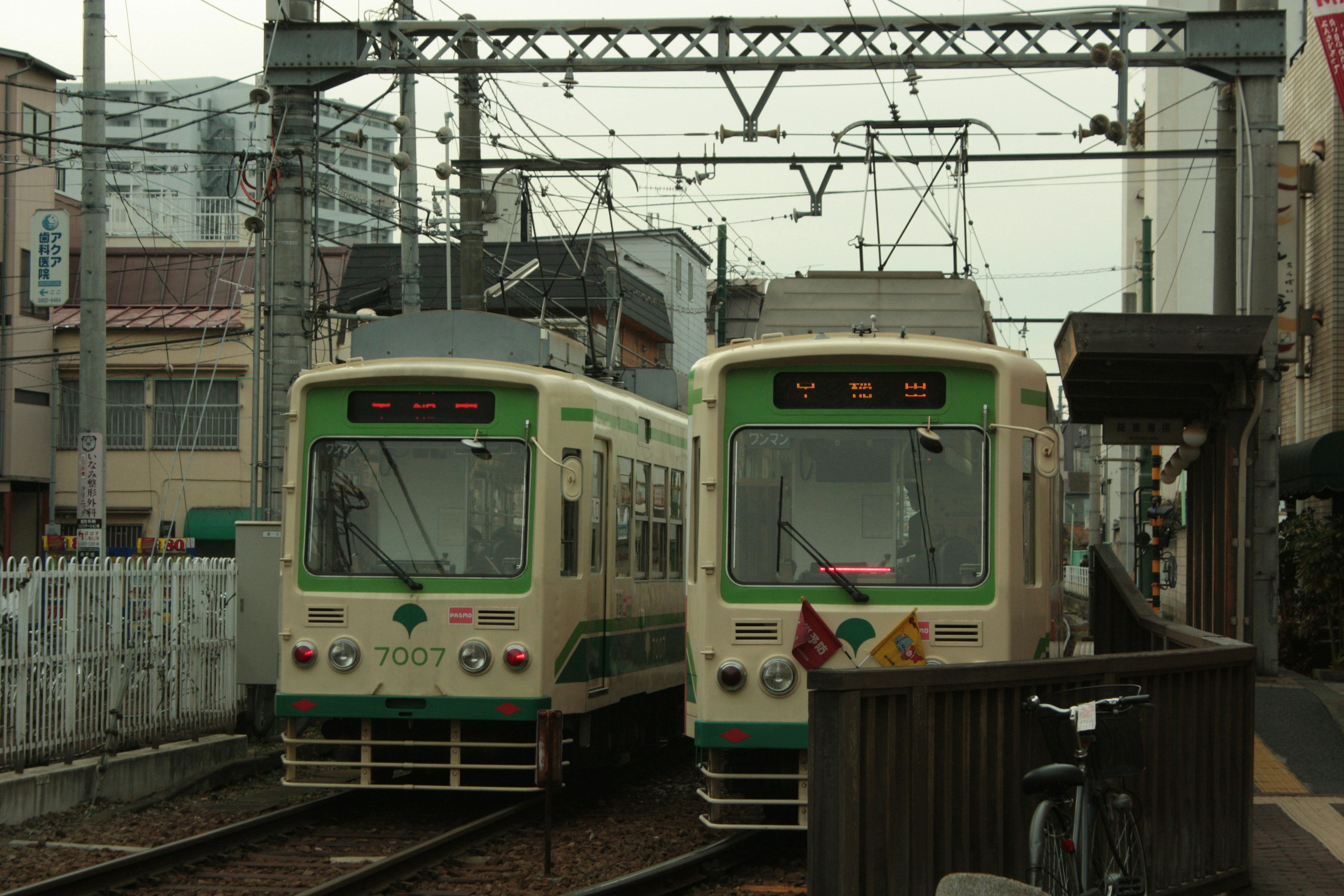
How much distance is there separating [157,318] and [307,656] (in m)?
29.5

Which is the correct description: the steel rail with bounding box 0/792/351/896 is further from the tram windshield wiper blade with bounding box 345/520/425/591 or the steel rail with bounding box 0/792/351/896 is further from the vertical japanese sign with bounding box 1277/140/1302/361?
the vertical japanese sign with bounding box 1277/140/1302/361

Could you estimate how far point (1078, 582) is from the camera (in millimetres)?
63594

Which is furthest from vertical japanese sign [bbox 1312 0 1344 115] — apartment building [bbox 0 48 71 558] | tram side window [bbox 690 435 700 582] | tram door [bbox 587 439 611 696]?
apartment building [bbox 0 48 71 558]

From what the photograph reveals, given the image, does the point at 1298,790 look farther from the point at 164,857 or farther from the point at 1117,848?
the point at 164,857

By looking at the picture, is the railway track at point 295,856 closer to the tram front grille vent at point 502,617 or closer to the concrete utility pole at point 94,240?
the tram front grille vent at point 502,617

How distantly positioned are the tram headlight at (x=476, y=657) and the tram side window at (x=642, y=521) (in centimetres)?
236

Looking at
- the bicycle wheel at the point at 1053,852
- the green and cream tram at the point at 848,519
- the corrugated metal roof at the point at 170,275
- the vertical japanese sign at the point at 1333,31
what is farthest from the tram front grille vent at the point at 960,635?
the corrugated metal roof at the point at 170,275

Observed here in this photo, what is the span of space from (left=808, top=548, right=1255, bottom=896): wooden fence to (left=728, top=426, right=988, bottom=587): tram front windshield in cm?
160

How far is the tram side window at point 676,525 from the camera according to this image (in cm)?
1377

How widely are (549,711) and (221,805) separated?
12.2ft

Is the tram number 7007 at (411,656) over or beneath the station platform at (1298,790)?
over

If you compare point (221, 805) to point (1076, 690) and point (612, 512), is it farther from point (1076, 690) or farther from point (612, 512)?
point (1076, 690)

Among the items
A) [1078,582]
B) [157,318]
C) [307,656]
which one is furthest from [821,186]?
[1078,582]

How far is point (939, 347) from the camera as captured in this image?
→ 9109 millimetres
